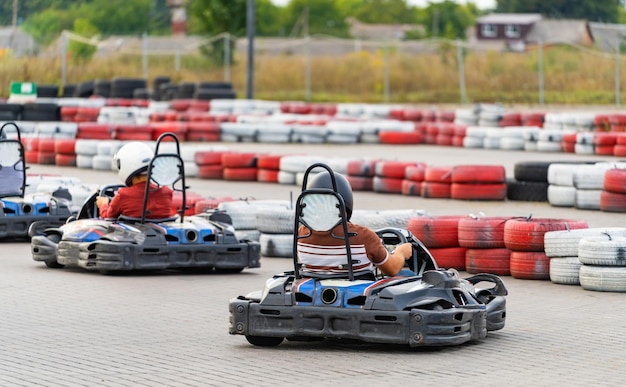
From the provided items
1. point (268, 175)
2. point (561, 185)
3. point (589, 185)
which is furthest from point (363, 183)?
Answer: point (589, 185)

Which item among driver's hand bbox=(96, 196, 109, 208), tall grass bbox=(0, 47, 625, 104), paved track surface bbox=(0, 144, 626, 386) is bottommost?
paved track surface bbox=(0, 144, 626, 386)

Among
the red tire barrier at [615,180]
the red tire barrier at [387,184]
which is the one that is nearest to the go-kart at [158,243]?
the red tire barrier at [615,180]

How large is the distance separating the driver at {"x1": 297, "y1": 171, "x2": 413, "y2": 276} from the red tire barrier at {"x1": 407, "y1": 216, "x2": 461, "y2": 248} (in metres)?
3.34

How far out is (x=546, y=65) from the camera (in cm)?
4194

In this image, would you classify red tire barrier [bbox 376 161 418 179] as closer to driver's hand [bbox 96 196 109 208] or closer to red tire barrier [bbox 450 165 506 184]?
red tire barrier [bbox 450 165 506 184]

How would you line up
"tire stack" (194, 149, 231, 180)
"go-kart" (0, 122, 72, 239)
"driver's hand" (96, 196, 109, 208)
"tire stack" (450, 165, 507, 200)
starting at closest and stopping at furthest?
"driver's hand" (96, 196, 109, 208) < "go-kart" (0, 122, 72, 239) < "tire stack" (450, 165, 507, 200) < "tire stack" (194, 149, 231, 180)

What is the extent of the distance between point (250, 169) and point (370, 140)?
24.6ft

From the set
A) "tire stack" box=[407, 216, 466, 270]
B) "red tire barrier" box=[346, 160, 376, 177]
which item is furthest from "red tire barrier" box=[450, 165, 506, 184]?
"tire stack" box=[407, 216, 466, 270]

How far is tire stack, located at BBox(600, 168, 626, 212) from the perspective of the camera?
14.8 m

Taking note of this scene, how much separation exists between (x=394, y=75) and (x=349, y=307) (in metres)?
36.4

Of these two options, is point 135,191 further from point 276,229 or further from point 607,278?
point 607,278

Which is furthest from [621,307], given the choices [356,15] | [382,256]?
[356,15]

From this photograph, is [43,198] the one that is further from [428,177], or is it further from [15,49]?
[15,49]

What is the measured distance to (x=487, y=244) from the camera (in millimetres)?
10719
